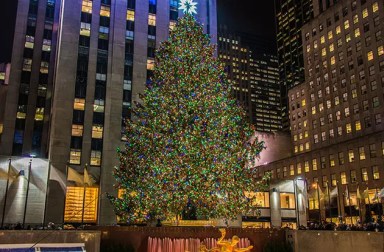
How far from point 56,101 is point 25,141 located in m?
19.9

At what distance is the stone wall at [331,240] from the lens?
71.2ft

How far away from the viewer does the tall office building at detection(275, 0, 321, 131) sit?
165875 mm

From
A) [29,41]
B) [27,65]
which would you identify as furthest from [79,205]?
[29,41]

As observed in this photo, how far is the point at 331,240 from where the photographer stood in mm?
22641

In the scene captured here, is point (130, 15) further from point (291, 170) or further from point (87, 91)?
point (291, 170)

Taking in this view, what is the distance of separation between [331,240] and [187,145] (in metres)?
11.4

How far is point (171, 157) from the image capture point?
28766mm

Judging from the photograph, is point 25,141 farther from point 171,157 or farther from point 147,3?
point 171,157

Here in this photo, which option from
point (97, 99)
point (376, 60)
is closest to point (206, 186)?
point (97, 99)

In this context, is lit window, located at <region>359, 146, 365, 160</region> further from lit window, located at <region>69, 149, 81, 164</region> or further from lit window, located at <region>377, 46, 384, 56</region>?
lit window, located at <region>69, 149, 81, 164</region>

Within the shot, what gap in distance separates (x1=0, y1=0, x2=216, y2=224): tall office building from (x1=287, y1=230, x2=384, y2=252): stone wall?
2702 cm

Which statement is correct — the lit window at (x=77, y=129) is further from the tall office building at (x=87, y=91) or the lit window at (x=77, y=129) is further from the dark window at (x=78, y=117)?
the dark window at (x=78, y=117)

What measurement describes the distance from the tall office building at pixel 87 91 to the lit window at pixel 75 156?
0.40 feet

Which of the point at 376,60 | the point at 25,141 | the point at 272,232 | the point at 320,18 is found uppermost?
the point at 320,18
